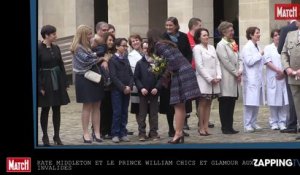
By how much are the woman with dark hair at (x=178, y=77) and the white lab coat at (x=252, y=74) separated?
1.74 meters

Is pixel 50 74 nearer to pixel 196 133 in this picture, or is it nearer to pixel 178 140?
pixel 178 140

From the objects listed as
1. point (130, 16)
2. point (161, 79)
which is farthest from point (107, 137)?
point (130, 16)

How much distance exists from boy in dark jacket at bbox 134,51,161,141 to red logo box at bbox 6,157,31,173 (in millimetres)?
3316

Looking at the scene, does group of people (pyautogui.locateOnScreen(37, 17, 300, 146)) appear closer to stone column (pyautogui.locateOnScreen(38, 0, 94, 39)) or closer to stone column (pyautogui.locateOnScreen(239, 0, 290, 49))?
stone column (pyautogui.locateOnScreen(239, 0, 290, 49))

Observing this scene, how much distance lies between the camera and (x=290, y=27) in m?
13.3

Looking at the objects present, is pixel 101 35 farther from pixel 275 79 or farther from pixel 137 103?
pixel 275 79

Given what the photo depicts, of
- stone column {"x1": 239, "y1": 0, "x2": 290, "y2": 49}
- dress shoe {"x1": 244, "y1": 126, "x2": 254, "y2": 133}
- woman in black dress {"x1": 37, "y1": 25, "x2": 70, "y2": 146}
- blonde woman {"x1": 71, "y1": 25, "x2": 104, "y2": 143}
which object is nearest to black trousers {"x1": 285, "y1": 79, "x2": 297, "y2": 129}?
dress shoe {"x1": 244, "y1": 126, "x2": 254, "y2": 133}

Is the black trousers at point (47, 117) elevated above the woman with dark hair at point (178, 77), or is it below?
below

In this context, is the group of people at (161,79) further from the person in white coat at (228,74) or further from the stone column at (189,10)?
the stone column at (189,10)

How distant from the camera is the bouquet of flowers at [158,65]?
12.4m

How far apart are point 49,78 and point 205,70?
9.61 ft

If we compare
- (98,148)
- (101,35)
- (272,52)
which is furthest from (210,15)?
(98,148)

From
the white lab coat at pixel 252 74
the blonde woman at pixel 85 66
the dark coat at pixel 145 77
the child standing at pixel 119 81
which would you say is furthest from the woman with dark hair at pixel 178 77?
the white lab coat at pixel 252 74

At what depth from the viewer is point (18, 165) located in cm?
995
